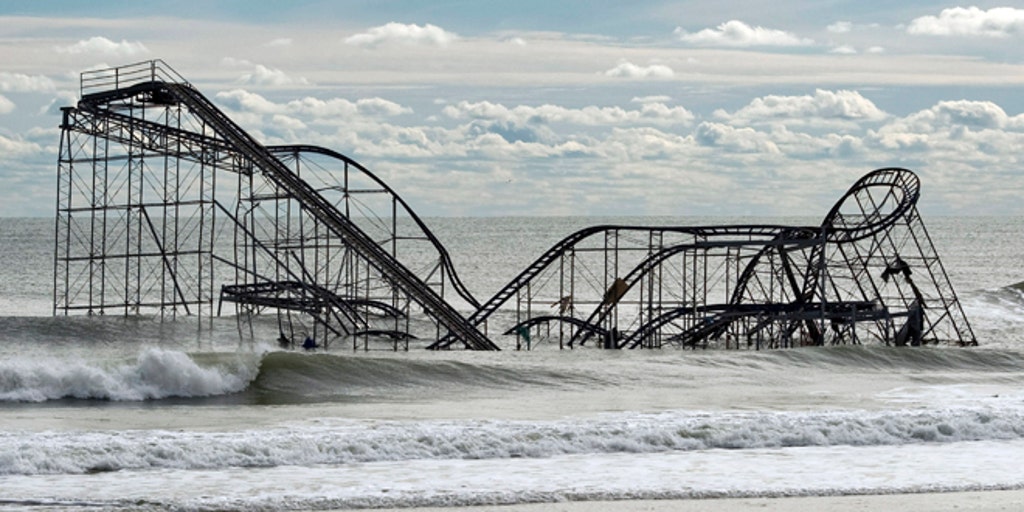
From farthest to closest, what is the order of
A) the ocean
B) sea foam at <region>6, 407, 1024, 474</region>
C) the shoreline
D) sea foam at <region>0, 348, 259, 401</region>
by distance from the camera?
sea foam at <region>0, 348, 259, 401</region> < sea foam at <region>6, 407, 1024, 474</region> < the ocean < the shoreline

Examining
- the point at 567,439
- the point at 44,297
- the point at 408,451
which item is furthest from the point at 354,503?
the point at 44,297

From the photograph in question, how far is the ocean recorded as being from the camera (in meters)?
14.7

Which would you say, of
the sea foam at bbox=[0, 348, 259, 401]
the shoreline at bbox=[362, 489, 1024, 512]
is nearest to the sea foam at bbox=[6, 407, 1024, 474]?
the shoreline at bbox=[362, 489, 1024, 512]

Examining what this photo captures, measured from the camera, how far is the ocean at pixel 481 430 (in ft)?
48.4

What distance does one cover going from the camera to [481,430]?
58.6 ft

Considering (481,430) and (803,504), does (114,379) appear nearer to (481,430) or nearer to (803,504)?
(481,430)

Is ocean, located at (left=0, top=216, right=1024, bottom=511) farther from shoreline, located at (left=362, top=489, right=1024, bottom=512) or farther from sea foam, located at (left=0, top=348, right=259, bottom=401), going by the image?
shoreline, located at (left=362, top=489, right=1024, bottom=512)

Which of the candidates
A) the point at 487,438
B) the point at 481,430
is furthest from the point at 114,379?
the point at 487,438

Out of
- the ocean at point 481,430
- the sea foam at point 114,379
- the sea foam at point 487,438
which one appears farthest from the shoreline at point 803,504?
the sea foam at point 114,379

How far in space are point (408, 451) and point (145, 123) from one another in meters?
27.4

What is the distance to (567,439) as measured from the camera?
696 inches

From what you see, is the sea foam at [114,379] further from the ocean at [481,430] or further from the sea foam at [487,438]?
the sea foam at [487,438]

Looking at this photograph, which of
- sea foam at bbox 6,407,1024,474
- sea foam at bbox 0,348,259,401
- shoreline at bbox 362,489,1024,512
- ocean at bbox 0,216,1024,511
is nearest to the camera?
shoreline at bbox 362,489,1024,512

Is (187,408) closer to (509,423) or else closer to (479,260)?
(509,423)
